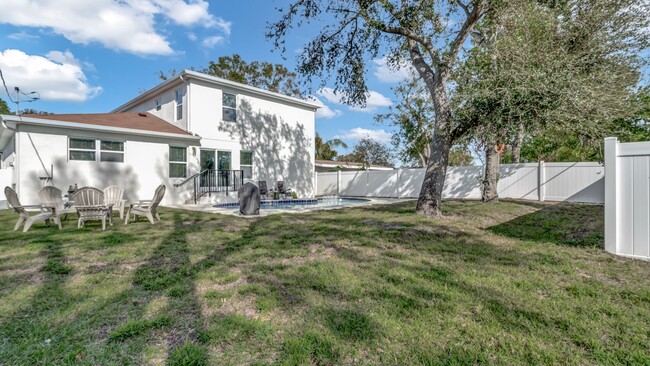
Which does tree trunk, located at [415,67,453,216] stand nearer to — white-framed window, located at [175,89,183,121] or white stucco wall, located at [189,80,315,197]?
white stucco wall, located at [189,80,315,197]

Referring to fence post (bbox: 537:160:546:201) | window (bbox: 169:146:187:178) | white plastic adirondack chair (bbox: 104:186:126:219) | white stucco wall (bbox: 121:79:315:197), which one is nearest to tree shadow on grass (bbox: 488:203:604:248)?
fence post (bbox: 537:160:546:201)

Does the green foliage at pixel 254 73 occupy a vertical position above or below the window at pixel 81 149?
above

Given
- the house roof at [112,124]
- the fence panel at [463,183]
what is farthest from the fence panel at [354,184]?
the house roof at [112,124]

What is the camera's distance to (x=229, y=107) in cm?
1504

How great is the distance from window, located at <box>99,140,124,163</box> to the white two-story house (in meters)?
0.03

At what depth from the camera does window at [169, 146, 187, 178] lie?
13.4 m

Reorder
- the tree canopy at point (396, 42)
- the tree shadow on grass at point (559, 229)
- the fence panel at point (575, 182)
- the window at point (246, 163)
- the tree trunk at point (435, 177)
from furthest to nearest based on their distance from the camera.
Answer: the window at point (246, 163) < the fence panel at point (575, 182) < the tree trunk at point (435, 177) < the tree canopy at point (396, 42) < the tree shadow on grass at point (559, 229)

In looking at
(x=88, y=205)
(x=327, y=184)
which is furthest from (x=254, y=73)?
(x=88, y=205)

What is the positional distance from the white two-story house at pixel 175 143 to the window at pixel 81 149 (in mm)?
30

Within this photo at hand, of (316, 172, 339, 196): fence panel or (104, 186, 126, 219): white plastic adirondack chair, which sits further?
(316, 172, 339, 196): fence panel

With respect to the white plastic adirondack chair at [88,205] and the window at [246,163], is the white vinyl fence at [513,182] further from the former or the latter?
the white plastic adirondack chair at [88,205]

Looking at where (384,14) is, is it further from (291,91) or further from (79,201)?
(291,91)

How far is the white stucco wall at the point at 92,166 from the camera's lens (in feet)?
33.5

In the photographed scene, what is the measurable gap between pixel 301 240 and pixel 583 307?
4117 mm
